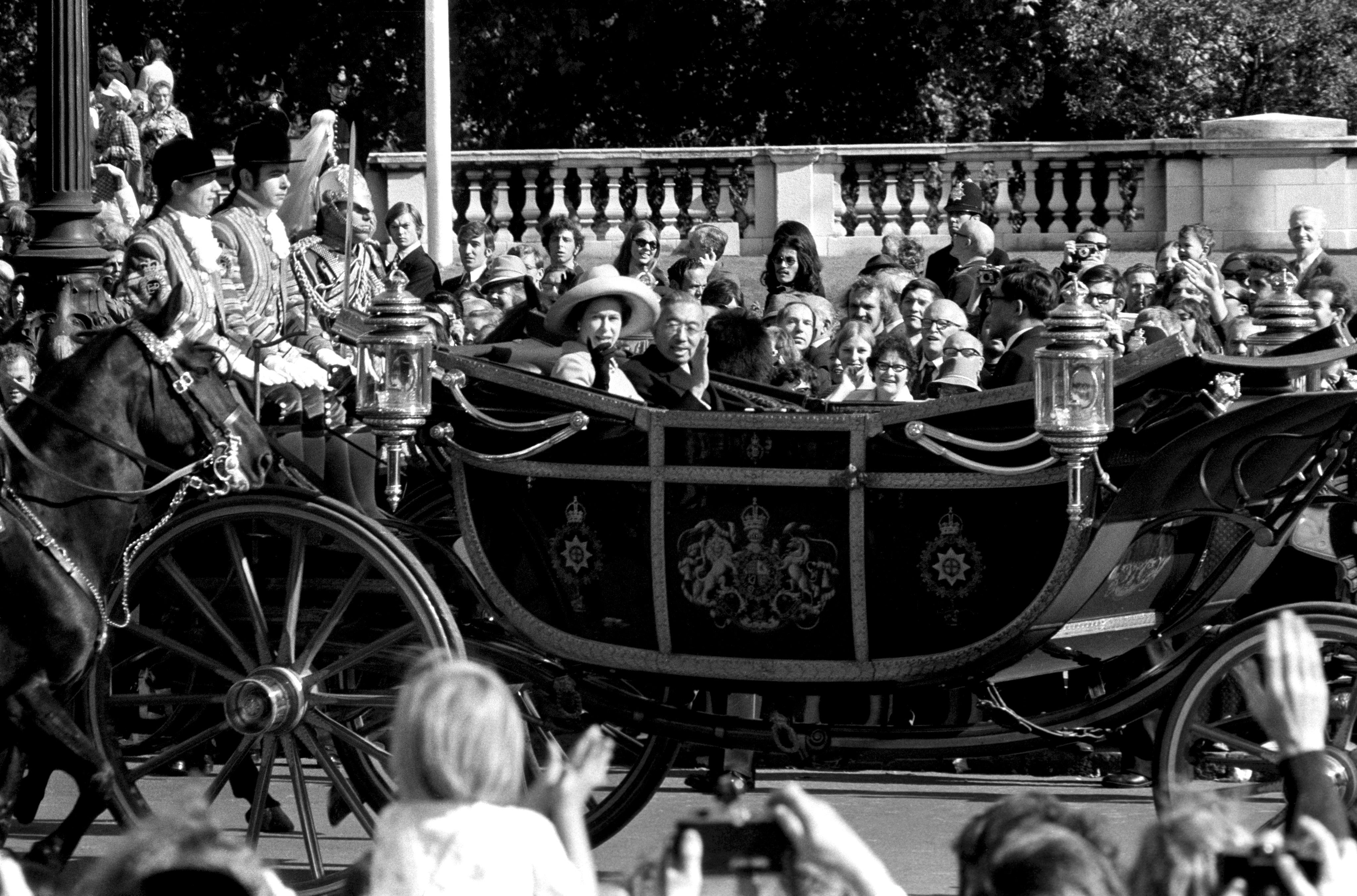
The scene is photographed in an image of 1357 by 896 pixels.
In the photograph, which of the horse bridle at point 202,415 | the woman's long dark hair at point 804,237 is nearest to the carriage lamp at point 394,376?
the horse bridle at point 202,415

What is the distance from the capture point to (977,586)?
6098 millimetres

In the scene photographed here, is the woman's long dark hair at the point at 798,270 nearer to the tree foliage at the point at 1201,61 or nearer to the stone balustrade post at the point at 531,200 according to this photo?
the stone balustrade post at the point at 531,200

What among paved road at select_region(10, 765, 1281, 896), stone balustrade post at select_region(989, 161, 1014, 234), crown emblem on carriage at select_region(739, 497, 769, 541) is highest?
stone balustrade post at select_region(989, 161, 1014, 234)

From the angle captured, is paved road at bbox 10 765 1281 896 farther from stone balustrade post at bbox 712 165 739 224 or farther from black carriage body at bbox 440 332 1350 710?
stone balustrade post at bbox 712 165 739 224

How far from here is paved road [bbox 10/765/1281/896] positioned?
6.76 meters

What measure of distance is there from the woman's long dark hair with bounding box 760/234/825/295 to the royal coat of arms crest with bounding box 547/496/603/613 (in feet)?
13.2

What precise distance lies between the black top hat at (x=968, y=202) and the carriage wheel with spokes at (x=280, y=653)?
20.3 feet

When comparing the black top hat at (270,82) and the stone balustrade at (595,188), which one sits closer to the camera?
the stone balustrade at (595,188)

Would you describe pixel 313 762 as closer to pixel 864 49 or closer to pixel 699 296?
pixel 699 296

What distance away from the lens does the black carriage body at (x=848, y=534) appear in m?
5.93

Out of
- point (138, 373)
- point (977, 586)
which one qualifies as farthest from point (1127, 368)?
point (138, 373)

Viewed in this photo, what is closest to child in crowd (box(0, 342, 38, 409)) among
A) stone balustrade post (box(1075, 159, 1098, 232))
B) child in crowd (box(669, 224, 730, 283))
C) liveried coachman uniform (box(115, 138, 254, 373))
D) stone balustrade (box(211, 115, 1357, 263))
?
liveried coachman uniform (box(115, 138, 254, 373))

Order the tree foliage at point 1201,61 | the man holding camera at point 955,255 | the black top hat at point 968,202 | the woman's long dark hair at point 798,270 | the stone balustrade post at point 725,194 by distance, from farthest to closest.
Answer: the tree foliage at point 1201,61 → the stone balustrade post at point 725,194 → the black top hat at point 968,202 → the man holding camera at point 955,255 → the woman's long dark hair at point 798,270

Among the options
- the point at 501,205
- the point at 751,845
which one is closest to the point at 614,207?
the point at 501,205
